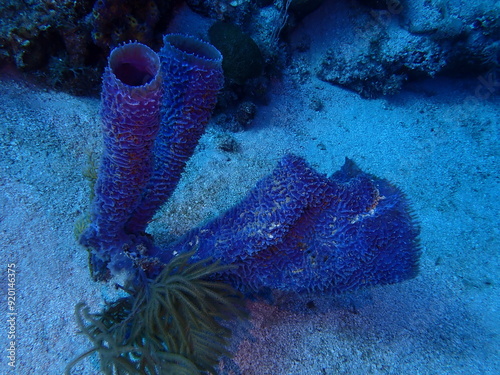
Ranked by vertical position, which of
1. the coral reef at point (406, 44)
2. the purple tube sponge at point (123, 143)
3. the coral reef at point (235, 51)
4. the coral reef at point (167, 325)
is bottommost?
the coral reef at point (167, 325)

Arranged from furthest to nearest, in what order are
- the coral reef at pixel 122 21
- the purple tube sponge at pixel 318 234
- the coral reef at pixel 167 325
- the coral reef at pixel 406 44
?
1. the coral reef at pixel 406 44
2. the coral reef at pixel 122 21
3. the purple tube sponge at pixel 318 234
4. the coral reef at pixel 167 325

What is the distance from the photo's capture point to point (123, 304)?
2346mm

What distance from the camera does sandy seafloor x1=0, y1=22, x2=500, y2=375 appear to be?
240 centimetres

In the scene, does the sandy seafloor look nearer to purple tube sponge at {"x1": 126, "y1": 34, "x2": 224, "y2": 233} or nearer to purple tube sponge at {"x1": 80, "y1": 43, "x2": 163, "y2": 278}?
purple tube sponge at {"x1": 80, "y1": 43, "x2": 163, "y2": 278}

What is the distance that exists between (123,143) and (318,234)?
4.92ft

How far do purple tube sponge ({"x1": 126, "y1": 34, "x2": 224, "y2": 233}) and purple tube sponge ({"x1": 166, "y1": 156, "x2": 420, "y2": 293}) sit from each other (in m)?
0.62

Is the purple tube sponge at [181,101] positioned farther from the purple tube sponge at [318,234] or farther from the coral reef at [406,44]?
the coral reef at [406,44]

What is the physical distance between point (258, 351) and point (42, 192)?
2.56 m

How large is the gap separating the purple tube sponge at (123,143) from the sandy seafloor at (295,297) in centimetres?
53

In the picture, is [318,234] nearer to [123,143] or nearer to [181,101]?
[181,101]

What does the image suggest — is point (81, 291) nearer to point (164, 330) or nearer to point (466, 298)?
point (164, 330)

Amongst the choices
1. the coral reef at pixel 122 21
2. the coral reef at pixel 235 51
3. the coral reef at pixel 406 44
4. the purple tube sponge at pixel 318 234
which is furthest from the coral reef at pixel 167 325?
the coral reef at pixel 406 44

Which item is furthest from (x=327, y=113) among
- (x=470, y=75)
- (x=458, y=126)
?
(x=470, y=75)

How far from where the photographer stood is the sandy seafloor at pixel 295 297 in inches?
94.7
